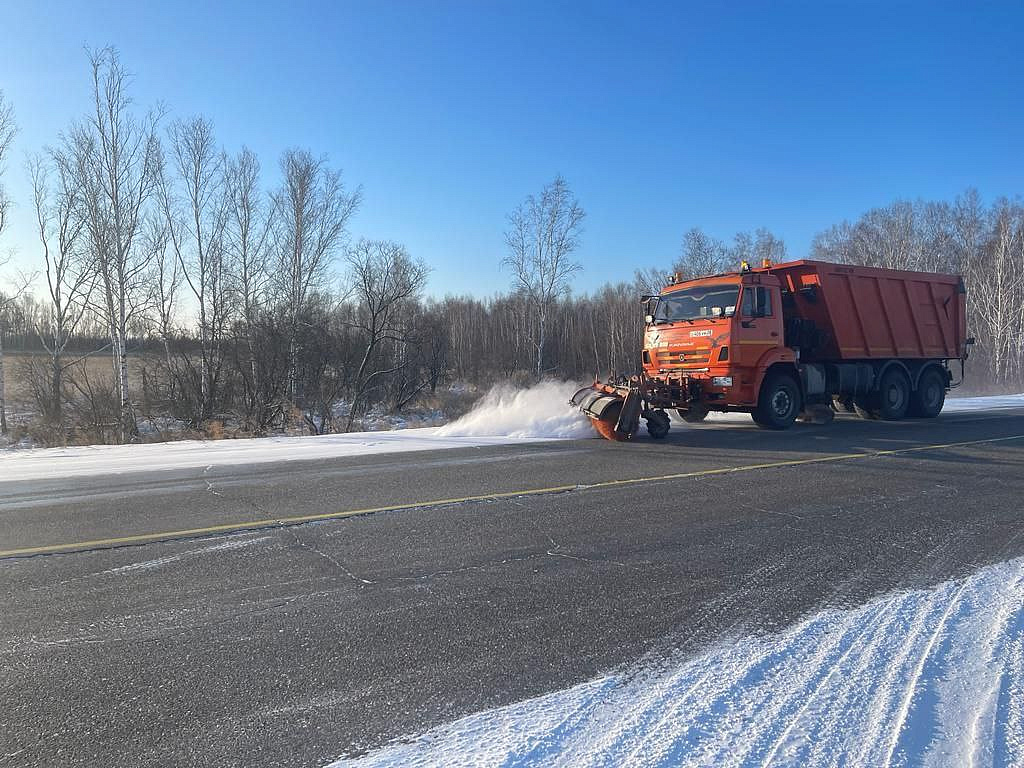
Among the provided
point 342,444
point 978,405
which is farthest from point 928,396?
point 342,444

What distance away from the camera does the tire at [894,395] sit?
15406 mm

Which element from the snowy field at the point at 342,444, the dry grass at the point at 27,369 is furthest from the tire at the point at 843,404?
the dry grass at the point at 27,369

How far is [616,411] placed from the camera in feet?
37.6

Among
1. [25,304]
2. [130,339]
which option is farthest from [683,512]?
[25,304]

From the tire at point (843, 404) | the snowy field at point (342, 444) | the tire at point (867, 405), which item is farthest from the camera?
the tire at point (867, 405)

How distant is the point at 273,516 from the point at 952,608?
5541mm

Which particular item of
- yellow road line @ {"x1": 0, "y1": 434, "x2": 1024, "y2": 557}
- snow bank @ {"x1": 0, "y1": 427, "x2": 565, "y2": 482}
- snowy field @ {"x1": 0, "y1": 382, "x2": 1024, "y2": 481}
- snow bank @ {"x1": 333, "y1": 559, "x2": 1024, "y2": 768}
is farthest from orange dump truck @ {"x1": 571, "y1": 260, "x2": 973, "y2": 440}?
snow bank @ {"x1": 333, "y1": 559, "x2": 1024, "y2": 768}

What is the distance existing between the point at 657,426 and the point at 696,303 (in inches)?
114

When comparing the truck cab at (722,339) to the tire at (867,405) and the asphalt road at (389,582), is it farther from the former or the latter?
the tire at (867,405)

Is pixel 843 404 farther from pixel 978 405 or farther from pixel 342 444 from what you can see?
pixel 342 444

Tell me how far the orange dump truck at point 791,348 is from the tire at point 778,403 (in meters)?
0.02

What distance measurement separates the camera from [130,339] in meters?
24.5

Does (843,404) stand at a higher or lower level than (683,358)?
lower

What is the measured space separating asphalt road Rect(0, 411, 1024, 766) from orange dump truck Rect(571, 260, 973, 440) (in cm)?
383
